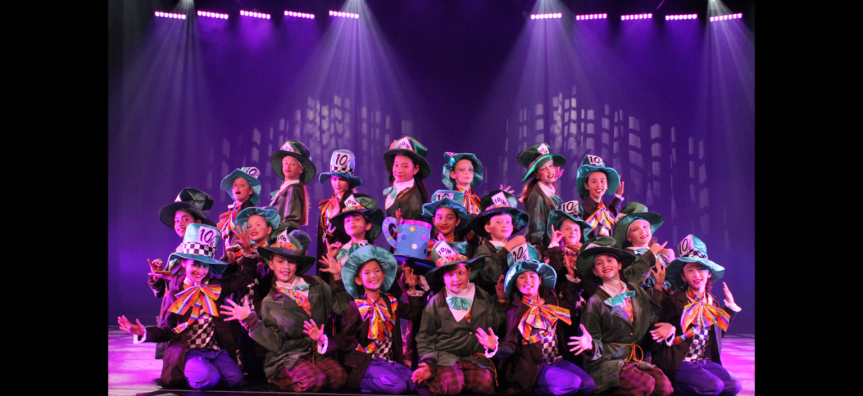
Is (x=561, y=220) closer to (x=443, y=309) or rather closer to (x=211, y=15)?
(x=443, y=309)

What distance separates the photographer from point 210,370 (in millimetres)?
4098

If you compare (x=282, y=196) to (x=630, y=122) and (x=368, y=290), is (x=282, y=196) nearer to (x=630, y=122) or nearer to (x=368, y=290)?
(x=368, y=290)

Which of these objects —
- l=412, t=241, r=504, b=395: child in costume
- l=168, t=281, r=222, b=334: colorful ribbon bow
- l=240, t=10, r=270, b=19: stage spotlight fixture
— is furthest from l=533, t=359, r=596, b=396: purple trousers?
l=240, t=10, r=270, b=19: stage spotlight fixture

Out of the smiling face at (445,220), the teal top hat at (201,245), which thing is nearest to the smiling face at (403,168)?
A: the smiling face at (445,220)

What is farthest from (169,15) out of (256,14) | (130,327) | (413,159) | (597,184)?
(597,184)

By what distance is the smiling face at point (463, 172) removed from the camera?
16.6 feet

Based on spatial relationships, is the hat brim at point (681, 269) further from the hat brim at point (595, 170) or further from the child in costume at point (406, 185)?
the child in costume at point (406, 185)

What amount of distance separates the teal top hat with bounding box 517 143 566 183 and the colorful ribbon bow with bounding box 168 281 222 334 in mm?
2704

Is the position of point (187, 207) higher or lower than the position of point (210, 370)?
higher

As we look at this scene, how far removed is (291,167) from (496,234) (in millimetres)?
1937

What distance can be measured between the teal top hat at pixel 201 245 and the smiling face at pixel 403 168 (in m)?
1.53

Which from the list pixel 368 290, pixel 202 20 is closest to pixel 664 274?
pixel 368 290

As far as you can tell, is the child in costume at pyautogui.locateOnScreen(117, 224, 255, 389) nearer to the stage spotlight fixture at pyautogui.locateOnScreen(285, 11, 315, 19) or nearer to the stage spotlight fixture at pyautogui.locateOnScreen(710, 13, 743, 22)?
the stage spotlight fixture at pyautogui.locateOnScreen(285, 11, 315, 19)

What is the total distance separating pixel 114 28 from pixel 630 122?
5.92 metres
